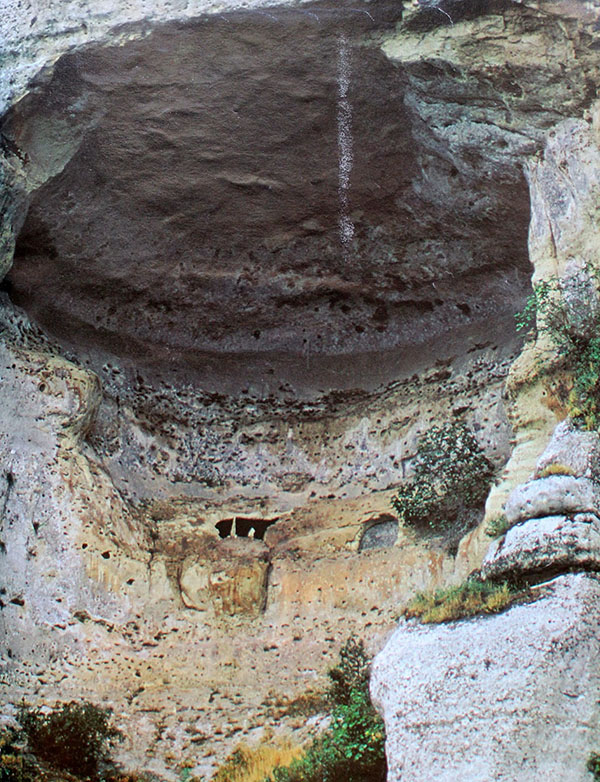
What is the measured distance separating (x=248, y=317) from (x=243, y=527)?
1.69 metres

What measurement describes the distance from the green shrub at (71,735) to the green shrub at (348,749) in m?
1.17

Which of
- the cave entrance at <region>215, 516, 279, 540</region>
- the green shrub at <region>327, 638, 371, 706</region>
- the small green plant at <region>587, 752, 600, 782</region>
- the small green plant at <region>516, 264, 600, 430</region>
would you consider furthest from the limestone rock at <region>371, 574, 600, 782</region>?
the cave entrance at <region>215, 516, 279, 540</region>

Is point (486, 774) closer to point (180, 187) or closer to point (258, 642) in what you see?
point (258, 642)

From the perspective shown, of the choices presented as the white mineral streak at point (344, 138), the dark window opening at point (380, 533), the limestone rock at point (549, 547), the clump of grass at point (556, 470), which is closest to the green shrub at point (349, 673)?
the dark window opening at point (380, 533)

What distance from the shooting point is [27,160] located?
274 inches

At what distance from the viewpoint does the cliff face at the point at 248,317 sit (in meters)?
6.45

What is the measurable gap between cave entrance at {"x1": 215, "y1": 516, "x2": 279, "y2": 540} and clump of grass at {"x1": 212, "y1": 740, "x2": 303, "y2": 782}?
62.4 inches

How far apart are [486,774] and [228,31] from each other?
472cm

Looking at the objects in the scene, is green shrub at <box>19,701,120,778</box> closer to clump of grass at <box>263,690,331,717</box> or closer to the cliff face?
the cliff face

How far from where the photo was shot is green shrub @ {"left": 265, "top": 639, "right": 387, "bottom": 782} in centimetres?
558

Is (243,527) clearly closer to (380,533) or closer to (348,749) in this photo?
(380,533)

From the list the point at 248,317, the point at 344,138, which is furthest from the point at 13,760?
the point at 344,138

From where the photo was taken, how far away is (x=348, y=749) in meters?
5.66

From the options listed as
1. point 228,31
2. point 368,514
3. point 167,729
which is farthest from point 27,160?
point 167,729
